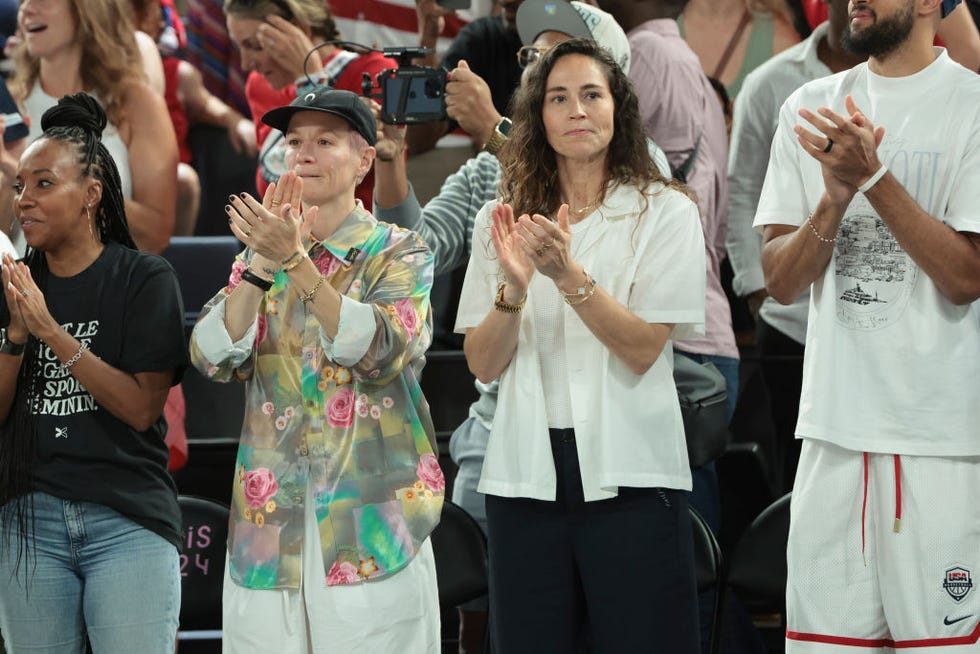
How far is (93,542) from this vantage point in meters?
3.17

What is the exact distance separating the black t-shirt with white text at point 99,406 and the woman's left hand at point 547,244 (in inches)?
35.4

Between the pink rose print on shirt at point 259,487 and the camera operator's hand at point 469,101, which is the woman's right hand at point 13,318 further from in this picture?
the camera operator's hand at point 469,101

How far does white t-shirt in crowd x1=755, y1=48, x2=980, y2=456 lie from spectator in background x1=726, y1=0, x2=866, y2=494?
1329 millimetres

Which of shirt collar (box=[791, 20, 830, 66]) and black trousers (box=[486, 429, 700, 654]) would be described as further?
shirt collar (box=[791, 20, 830, 66])

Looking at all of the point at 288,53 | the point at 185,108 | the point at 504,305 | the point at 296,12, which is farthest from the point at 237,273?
the point at 185,108

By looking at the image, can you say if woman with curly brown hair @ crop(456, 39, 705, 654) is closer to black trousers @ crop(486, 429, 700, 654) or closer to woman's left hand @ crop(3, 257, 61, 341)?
black trousers @ crop(486, 429, 700, 654)

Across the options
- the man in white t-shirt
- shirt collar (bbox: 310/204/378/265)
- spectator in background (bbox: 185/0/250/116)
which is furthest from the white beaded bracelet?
spectator in background (bbox: 185/0/250/116)

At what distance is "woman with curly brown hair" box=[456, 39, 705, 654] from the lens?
306 centimetres

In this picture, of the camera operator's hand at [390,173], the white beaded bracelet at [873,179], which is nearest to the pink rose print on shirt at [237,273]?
the camera operator's hand at [390,173]

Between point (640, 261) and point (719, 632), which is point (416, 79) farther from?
point (719, 632)

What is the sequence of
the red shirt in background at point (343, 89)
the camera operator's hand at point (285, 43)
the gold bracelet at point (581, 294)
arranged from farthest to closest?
the camera operator's hand at point (285, 43) < the red shirt in background at point (343, 89) < the gold bracelet at point (581, 294)

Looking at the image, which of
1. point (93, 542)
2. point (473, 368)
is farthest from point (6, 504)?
point (473, 368)

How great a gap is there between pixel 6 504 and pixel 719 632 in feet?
6.07

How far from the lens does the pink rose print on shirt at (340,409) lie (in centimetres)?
307
